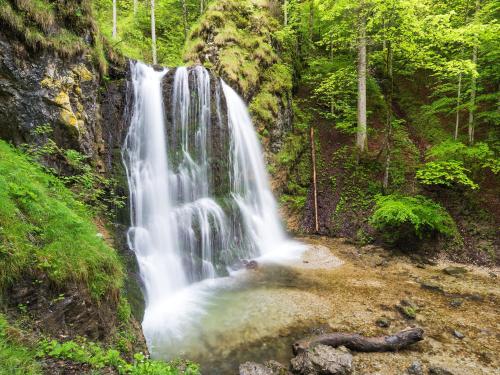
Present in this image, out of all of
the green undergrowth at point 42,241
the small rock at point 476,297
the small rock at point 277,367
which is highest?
the green undergrowth at point 42,241

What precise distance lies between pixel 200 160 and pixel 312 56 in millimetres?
11790

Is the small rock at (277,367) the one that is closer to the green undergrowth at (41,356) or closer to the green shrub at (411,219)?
the green undergrowth at (41,356)

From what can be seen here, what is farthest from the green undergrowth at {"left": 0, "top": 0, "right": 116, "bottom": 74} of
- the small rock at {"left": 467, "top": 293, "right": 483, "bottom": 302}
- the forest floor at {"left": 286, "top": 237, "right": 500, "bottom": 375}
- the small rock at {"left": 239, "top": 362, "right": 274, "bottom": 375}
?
the small rock at {"left": 467, "top": 293, "right": 483, "bottom": 302}

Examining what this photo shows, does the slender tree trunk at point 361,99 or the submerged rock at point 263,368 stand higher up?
the slender tree trunk at point 361,99

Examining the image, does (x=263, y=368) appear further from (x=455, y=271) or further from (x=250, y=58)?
(x=250, y=58)

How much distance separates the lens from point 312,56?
18344 millimetres

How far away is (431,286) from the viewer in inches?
309

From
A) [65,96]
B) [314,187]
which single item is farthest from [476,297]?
[65,96]

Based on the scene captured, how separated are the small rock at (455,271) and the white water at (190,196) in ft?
15.3

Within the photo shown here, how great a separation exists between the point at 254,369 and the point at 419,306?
4354mm

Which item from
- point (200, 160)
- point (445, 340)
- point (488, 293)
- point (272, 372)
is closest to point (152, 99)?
point (200, 160)

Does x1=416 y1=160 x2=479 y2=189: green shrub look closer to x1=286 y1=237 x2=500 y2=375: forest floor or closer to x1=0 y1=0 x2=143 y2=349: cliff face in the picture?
x1=286 y1=237 x2=500 y2=375: forest floor

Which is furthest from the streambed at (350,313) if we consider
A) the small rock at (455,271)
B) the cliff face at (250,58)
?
the cliff face at (250,58)

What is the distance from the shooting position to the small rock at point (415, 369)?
15.6 ft
